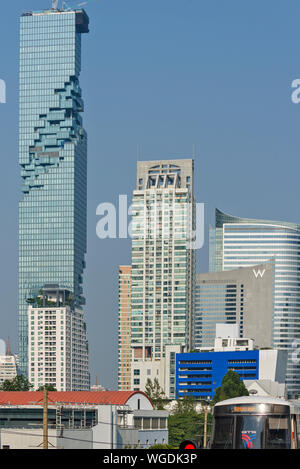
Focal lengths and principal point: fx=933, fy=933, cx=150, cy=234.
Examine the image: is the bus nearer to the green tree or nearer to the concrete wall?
the concrete wall

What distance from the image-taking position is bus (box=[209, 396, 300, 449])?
3441 cm

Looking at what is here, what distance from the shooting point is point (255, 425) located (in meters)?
34.5

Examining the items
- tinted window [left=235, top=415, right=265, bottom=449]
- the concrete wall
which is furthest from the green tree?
tinted window [left=235, top=415, right=265, bottom=449]

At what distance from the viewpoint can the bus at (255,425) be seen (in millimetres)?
34406

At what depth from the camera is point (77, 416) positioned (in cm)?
11581

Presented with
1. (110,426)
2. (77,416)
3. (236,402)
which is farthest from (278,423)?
(77,416)

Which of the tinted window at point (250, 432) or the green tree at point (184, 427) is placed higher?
the tinted window at point (250, 432)

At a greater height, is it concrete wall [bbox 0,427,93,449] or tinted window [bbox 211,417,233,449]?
tinted window [bbox 211,417,233,449]

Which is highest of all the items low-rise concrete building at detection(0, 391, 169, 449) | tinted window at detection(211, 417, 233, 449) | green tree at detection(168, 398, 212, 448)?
tinted window at detection(211, 417, 233, 449)

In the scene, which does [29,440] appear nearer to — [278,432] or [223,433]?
[223,433]

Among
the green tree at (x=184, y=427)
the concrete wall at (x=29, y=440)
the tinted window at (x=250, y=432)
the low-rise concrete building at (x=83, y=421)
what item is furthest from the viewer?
the green tree at (x=184, y=427)

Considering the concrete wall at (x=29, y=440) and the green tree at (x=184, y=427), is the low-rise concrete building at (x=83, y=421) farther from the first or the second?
the green tree at (x=184, y=427)

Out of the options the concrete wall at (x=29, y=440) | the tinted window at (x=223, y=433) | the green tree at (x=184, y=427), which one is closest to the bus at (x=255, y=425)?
the tinted window at (x=223, y=433)

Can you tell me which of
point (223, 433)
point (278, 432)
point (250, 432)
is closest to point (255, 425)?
point (250, 432)
